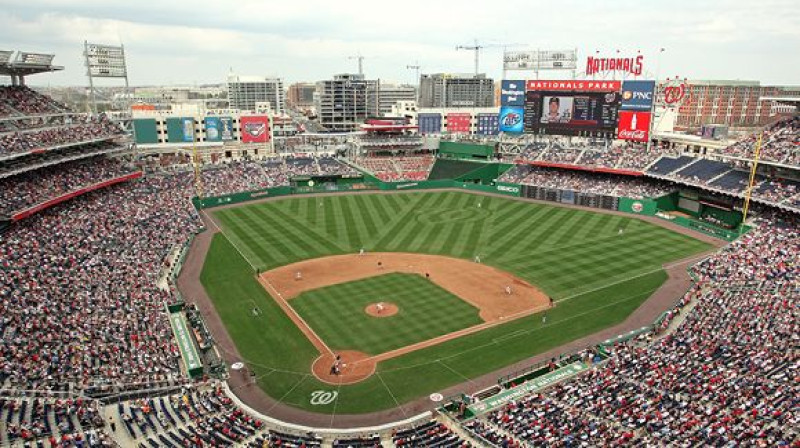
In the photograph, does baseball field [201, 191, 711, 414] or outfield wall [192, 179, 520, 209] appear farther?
outfield wall [192, 179, 520, 209]

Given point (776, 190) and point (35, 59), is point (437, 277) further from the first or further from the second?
point (35, 59)

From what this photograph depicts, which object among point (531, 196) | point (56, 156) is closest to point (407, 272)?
point (531, 196)

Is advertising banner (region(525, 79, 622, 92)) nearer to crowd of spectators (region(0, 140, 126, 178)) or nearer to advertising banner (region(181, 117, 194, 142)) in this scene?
advertising banner (region(181, 117, 194, 142))

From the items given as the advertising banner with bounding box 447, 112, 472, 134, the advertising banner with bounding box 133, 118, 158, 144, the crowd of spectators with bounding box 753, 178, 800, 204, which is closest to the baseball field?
the crowd of spectators with bounding box 753, 178, 800, 204

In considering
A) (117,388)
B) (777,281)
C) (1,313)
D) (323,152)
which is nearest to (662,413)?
(777,281)

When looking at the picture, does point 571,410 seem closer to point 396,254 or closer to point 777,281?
point 777,281

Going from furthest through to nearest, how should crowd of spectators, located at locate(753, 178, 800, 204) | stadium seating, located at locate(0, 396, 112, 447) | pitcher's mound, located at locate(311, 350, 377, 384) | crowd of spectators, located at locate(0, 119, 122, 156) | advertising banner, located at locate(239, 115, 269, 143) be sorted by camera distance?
advertising banner, located at locate(239, 115, 269, 143)
crowd of spectators, located at locate(753, 178, 800, 204)
crowd of spectators, located at locate(0, 119, 122, 156)
pitcher's mound, located at locate(311, 350, 377, 384)
stadium seating, located at locate(0, 396, 112, 447)
